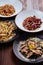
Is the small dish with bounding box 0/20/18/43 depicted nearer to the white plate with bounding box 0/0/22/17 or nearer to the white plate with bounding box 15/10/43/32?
the white plate with bounding box 15/10/43/32

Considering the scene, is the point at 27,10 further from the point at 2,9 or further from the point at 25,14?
the point at 2,9

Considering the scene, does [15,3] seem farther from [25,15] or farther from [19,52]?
[19,52]

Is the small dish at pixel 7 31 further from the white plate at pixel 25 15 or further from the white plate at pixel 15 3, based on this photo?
the white plate at pixel 15 3

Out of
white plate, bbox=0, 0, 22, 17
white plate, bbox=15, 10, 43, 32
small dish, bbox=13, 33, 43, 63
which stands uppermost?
white plate, bbox=0, 0, 22, 17

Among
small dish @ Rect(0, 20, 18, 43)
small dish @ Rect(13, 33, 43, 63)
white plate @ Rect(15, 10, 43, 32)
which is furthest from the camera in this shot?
white plate @ Rect(15, 10, 43, 32)

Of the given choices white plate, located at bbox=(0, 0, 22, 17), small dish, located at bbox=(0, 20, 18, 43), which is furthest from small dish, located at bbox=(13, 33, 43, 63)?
white plate, located at bbox=(0, 0, 22, 17)

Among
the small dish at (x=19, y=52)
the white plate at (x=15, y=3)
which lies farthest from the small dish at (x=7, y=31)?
the white plate at (x=15, y=3)

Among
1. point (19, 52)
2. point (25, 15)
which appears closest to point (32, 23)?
point (25, 15)

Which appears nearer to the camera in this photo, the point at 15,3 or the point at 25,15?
the point at 25,15
